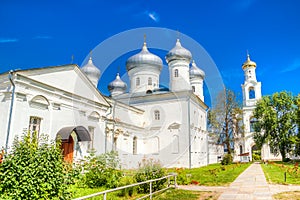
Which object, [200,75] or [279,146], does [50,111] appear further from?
[279,146]

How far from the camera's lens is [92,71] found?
29.8m

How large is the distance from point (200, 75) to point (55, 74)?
78.2ft

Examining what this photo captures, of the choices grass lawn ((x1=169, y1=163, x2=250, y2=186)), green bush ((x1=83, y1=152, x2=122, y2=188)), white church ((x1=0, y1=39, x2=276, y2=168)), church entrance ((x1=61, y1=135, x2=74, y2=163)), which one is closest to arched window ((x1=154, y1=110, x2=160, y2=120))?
white church ((x1=0, y1=39, x2=276, y2=168))

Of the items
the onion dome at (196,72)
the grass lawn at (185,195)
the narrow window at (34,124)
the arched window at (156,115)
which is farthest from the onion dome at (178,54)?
the grass lawn at (185,195)

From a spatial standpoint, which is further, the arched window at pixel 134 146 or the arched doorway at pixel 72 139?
the arched window at pixel 134 146

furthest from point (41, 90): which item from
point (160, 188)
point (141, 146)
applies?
point (141, 146)

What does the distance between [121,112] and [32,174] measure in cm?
1901

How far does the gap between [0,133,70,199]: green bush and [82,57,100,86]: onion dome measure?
25.4m

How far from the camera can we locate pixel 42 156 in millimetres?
4664

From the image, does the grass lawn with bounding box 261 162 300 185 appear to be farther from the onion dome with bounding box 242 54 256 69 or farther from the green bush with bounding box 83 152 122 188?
the onion dome with bounding box 242 54 256 69

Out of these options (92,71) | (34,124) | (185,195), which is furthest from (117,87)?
(185,195)

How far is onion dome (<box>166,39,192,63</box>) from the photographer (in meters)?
26.4

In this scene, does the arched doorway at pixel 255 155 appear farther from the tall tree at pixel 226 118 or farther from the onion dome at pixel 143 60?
the onion dome at pixel 143 60

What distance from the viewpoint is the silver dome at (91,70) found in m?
29.5
